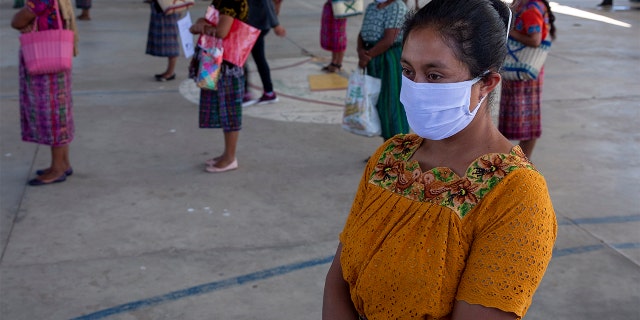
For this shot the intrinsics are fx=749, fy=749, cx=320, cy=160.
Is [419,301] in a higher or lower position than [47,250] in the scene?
higher

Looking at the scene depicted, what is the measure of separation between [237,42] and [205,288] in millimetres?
2045

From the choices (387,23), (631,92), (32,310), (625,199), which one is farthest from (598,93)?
(32,310)

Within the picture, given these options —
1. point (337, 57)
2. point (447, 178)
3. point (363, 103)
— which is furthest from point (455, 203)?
point (337, 57)

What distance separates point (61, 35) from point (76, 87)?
3.42 m

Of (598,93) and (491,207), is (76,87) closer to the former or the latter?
(598,93)

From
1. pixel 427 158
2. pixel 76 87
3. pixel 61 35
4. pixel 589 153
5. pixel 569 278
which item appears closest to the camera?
pixel 427 158

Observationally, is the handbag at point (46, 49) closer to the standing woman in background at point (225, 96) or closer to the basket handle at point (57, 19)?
the basket handle at point (57, 19)

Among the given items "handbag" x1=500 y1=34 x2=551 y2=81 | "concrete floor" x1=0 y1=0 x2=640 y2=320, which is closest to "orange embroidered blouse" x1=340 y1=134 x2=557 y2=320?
"concrete floor" x1=0 y1=0 x2=640 y2=320

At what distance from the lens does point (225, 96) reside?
5465mm

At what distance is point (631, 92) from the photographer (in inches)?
325

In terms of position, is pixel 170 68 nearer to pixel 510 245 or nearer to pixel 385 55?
pixel 385 55

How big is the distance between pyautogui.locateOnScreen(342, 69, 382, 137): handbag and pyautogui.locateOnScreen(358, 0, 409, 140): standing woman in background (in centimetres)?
5

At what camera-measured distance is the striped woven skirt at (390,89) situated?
17.2 feet

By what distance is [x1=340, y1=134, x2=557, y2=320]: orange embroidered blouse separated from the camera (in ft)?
5.18
